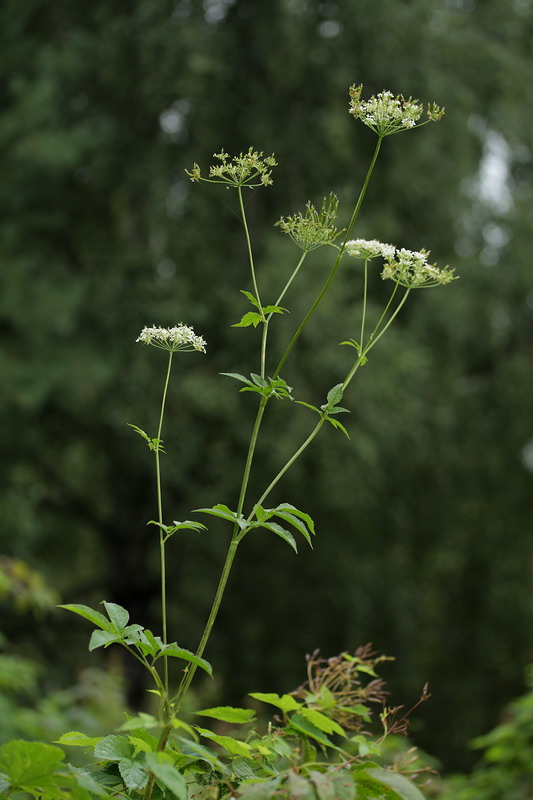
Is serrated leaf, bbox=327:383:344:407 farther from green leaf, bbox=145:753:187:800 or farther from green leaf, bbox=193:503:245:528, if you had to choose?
green leaf, bbox=145:753:187:800

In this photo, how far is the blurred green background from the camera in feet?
20.9

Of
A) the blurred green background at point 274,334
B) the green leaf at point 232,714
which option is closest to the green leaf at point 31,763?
the green leaf at point 232,714

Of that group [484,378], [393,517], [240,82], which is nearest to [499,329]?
[484,378]

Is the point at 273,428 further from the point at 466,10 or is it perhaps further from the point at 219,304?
the point at 466,10

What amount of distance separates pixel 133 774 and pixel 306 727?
23cm

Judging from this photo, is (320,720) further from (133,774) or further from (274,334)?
(274,334)

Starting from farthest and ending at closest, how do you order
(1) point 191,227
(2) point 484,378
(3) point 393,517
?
(2) point 484,378, (3) point 393,517, (1) point 191,227

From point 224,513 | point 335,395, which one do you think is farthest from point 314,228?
point 224,513

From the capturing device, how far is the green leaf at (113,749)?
0.92 m

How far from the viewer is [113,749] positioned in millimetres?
941

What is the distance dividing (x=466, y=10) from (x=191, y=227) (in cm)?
292

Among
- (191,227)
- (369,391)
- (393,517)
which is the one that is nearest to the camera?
(369,391)

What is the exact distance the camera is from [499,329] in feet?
24.8

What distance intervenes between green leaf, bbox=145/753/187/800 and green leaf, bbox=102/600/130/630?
0.17 m
